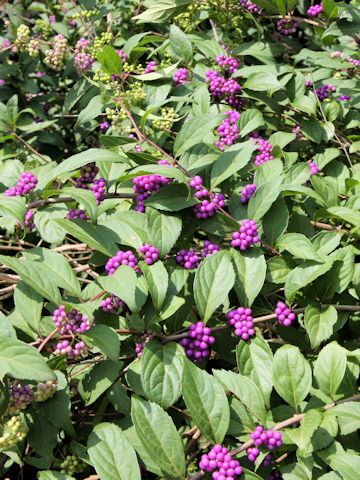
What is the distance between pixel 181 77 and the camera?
284 centimetres

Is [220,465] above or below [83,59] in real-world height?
below

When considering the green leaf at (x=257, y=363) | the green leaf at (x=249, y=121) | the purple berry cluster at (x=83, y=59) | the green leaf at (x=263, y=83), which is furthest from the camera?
the purple berry cluster at (x=83, y=59)

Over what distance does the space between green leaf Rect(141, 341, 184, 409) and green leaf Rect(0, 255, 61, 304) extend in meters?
0.33

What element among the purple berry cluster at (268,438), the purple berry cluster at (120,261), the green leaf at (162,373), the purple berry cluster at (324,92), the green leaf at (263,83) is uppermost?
the green leaf at (263,83)

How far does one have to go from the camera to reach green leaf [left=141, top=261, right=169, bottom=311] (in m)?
1.88

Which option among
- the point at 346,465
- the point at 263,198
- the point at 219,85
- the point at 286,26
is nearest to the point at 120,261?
the point at 263,198

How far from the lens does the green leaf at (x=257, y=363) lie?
6.31 ft

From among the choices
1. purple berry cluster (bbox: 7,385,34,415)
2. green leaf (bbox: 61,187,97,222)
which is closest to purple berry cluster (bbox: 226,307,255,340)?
green leaf (bbox: 61,187,97,222)

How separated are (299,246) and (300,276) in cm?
10

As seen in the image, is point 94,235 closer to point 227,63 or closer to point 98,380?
point 98,380

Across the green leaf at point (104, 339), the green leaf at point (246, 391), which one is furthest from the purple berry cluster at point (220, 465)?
the green leaf at point (104, 339)

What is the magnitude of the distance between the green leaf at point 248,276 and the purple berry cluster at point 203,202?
17 cm

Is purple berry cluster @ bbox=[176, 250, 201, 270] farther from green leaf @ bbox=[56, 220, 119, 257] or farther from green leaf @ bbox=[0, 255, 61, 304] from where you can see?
green leaf @ bbox=[0, 255, 61, 304]

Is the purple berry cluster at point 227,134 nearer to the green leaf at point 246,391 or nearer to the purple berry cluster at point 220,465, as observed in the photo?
the green leaf at point 246,391
